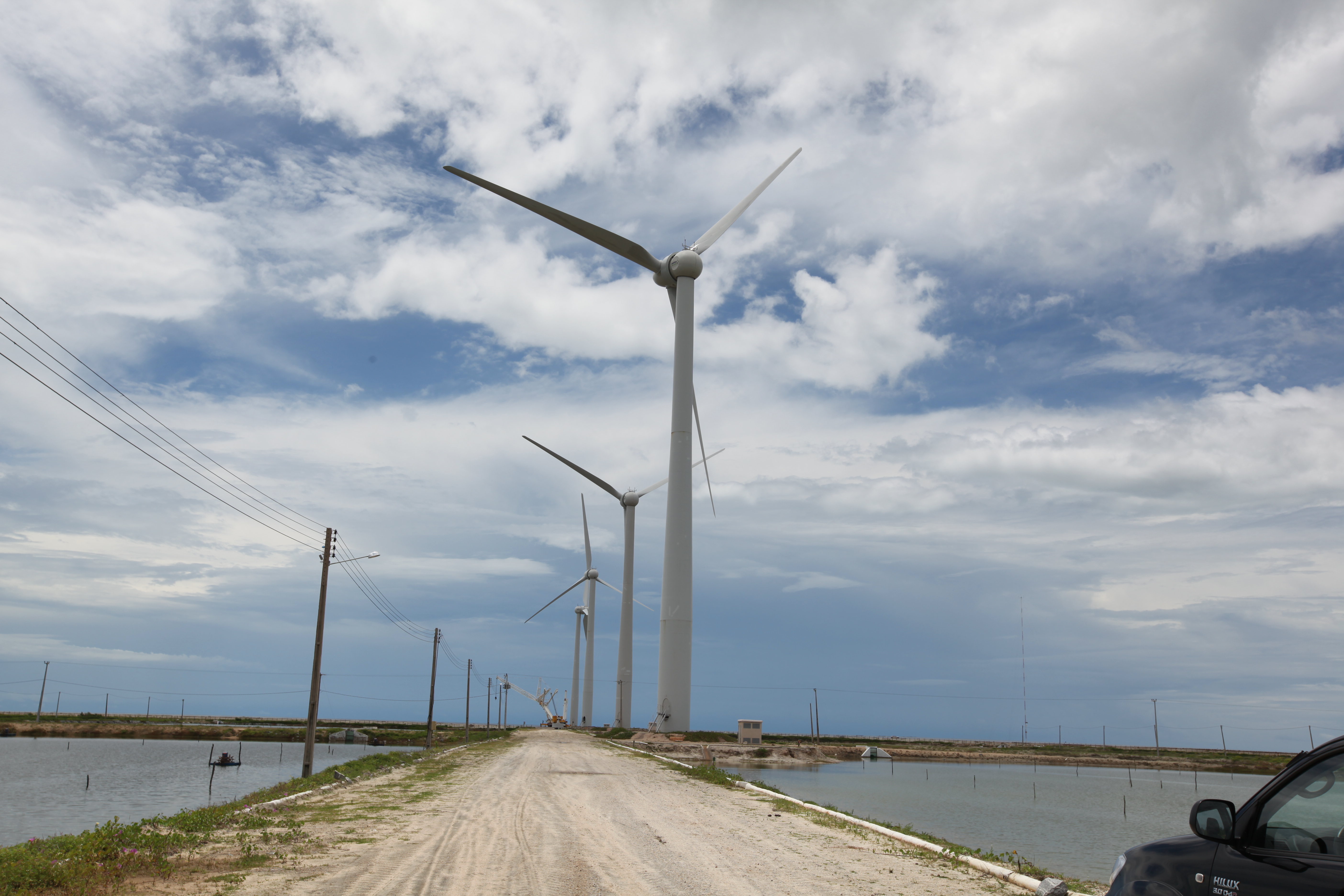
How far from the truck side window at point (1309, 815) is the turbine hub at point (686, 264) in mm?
67586

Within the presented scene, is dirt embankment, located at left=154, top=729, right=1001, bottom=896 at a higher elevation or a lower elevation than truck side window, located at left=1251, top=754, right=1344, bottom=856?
lower

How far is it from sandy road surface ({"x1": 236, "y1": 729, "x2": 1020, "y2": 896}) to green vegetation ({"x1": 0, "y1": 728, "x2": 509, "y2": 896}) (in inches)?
42.2

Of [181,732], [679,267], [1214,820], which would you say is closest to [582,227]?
[679,267]

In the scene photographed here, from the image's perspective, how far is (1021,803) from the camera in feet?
188

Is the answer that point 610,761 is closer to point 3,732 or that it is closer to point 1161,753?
point 3,732

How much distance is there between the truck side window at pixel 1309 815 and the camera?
6242 millimetres

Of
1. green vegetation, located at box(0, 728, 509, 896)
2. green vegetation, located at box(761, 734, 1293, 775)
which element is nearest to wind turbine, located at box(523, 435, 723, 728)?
green vegetation, located at box(761, 734, 1293, 775)

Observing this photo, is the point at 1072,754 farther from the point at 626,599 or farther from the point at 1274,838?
the point at 1274,838

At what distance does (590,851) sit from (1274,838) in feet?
48.3

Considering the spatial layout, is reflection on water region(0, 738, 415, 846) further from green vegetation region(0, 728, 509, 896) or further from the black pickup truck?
the black pickup truck

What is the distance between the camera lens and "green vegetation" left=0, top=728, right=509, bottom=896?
13453mm

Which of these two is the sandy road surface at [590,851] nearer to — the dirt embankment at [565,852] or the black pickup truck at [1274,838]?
the dirt embankment at [565,852]

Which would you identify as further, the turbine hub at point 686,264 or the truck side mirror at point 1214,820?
the turbine hub at point 686,264

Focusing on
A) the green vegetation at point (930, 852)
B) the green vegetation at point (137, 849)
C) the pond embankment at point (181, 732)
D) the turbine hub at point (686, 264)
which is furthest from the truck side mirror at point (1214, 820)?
the pond embankment at point (181, 732)
